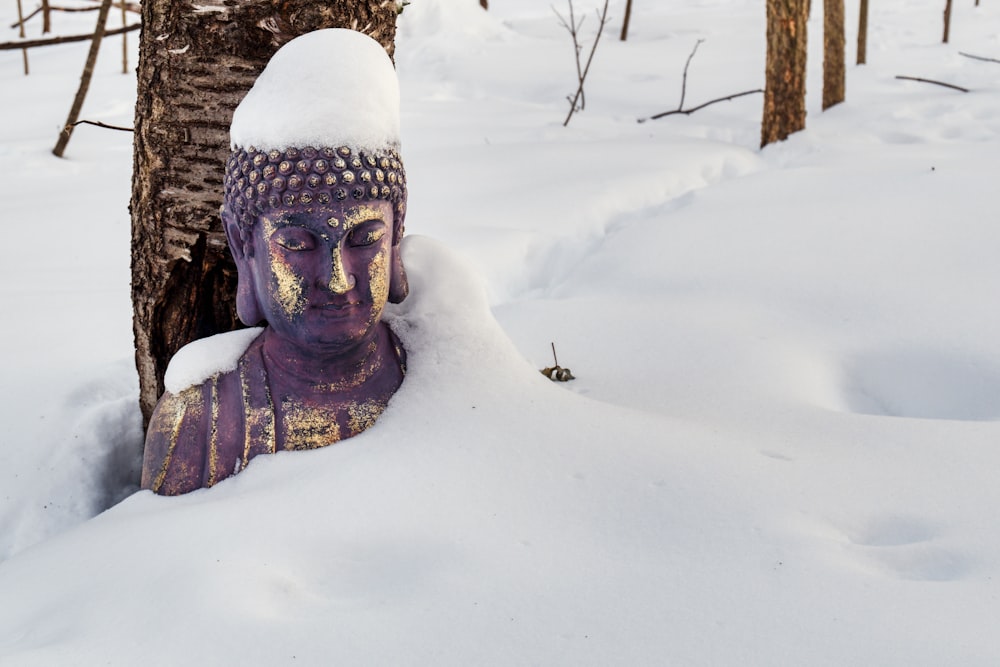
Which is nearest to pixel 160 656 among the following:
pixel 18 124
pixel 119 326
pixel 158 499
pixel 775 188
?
pixel 158 499

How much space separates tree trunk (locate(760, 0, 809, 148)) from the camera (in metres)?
4.98

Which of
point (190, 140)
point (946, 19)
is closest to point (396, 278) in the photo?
point (190, 140)

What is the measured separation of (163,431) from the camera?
5.89 feet

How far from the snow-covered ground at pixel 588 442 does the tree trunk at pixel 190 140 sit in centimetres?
43

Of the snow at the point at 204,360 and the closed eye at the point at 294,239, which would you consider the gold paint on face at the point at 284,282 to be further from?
the snow at the point at 204,360

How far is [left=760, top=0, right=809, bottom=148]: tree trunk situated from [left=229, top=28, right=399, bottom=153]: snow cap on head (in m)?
3.80

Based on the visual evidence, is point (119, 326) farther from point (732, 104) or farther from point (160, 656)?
point (732, 104)

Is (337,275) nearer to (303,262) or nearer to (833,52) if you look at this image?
(303,262)

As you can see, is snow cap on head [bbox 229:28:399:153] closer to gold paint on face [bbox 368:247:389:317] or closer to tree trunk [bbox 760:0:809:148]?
gold paint on face [bbox 368:247:389:317]

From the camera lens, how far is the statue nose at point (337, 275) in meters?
1.69

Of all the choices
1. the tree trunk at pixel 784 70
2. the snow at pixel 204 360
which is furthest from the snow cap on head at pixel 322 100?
the tree trunk at pixel 784 70

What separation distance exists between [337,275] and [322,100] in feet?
1.04

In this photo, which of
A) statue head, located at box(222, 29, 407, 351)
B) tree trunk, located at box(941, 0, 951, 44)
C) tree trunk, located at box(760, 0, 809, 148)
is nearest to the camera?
statue head, located at box(222, 29, 407, 351)

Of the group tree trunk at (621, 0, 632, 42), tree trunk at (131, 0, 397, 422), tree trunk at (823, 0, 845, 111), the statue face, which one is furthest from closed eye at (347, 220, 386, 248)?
tree trunk at (621, 0, 632, 42)
